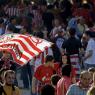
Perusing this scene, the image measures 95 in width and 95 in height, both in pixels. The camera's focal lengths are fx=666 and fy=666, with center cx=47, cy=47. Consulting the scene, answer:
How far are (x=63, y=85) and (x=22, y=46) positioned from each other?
1.93 m

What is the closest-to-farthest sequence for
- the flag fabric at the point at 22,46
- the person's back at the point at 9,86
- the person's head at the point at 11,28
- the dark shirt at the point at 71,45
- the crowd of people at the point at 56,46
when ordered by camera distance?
1. the person's back at the point at 9,86
2. the crowd of people at the point at 56,46
3. the flag fabric at the point at 22,46
4. the dark shirt at the point at 71,45
5. the person's head at the point at 11,28

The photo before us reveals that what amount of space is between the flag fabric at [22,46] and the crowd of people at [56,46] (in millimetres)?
443

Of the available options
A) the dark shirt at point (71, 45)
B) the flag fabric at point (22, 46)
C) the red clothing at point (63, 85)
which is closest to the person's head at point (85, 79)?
the red clothing at point (63, 85)

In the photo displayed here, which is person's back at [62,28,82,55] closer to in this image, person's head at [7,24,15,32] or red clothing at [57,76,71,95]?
person's head at [7,24,15,32]

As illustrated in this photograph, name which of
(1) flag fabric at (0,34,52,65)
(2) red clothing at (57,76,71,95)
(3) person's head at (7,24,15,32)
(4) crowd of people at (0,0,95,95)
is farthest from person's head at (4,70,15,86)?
(3) person's head at (7,24,15,32)

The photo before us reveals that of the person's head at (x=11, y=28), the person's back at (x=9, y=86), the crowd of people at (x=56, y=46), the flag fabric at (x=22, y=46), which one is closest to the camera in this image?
the person's back at (x=9, y=86)

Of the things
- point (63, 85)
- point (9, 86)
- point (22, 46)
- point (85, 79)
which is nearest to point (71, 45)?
point (22, 46)

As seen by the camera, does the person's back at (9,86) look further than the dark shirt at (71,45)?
No

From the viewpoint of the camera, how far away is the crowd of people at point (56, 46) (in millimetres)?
11469

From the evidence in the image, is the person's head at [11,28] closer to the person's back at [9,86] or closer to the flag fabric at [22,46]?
the flag fabric at [22,46]

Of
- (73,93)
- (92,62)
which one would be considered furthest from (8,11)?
(73,93)

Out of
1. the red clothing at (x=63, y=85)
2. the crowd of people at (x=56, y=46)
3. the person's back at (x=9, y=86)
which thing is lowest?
the crowd of people at (x=56, y=46)

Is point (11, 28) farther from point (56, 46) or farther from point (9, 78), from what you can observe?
point (9, 78)

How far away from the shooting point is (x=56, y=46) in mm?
19094
